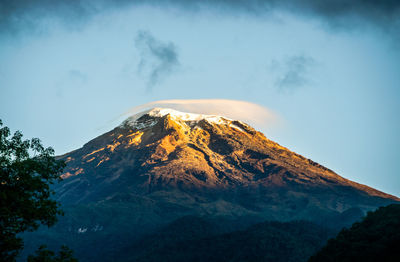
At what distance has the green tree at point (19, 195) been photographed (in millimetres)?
40219

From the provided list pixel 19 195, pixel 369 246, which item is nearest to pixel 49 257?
pixel 19 195

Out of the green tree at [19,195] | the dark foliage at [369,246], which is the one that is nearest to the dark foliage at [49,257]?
the green tree at [19,195]

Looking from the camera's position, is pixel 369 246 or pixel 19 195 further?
pixel 369 246

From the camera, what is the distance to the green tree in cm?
4022

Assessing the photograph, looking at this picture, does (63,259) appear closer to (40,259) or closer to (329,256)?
(40,259)

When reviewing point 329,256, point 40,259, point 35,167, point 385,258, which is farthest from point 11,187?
point 329,256

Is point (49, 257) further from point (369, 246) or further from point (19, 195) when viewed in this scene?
point (369, 246)

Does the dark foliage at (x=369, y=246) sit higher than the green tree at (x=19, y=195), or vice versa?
the green tree at (x=19, y=195)

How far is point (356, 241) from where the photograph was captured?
190250 millimetres

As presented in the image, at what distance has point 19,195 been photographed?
136 feet

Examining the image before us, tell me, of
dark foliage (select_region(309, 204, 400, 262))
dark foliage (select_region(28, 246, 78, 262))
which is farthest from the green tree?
dark foliage (select_region(309, 204, 400, 262))

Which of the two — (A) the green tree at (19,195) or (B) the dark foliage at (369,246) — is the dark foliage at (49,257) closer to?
(A) the green tree at (19,195)

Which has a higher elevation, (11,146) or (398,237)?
(11,146)

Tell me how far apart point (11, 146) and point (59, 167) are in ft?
14.2
